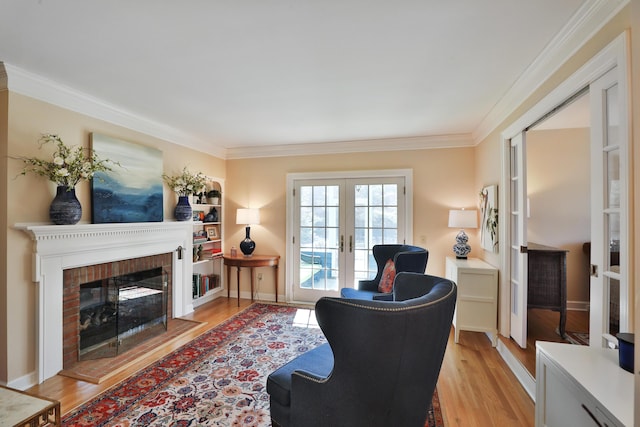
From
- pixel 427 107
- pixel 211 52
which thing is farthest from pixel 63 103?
pixel 427 107

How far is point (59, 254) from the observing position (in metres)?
2.42

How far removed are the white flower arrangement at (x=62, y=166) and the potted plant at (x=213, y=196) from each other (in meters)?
1.89

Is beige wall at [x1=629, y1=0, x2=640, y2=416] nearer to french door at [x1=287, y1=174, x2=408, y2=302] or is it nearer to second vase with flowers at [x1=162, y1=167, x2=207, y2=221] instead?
french door at [x1=287, y1=174, x2=408, y2=302]

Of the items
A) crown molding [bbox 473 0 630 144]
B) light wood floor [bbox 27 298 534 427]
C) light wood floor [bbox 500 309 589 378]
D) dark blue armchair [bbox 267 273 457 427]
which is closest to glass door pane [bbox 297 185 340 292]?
light wood floor [bbox 27 298 534 427]

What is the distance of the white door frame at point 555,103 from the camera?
1.26 m

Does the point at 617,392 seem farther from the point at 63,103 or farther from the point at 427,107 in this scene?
the point at 63,103

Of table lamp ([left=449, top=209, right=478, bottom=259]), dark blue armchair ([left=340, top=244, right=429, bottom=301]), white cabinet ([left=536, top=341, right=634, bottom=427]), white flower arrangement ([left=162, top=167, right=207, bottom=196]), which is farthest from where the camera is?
white flower arrangement ([left=162, top=167, right=207, bottom=196])

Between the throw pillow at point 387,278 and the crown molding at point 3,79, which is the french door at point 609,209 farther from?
the crown molding at point 3,79

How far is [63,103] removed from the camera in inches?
98.6

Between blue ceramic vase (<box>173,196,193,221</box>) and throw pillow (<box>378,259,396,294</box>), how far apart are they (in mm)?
2625

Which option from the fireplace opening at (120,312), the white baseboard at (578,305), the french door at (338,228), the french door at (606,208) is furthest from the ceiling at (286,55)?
the white baseboard at (578,305)

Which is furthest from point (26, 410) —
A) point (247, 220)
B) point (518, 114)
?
point (518, 114)

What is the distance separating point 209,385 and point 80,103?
2782mm

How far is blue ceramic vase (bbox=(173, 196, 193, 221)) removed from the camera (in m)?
3.67
